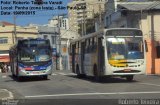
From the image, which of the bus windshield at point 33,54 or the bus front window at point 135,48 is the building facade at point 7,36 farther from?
the bus front window at point 135,48

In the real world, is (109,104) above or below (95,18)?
below

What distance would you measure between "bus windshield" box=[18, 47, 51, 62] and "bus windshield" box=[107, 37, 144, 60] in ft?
26.5

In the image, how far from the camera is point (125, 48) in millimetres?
29031

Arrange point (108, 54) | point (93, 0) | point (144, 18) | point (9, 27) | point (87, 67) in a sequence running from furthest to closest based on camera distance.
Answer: point (9, 27)
point (93, 0)
point (144, 18)
point (87, 67)
point (108, 54)

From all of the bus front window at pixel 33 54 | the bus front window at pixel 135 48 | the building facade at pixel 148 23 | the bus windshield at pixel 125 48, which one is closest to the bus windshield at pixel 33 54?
the bus front window at pixel 33 54

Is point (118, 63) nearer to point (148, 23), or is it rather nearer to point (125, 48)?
point (125, 48)

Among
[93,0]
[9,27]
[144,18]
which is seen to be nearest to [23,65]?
[144,18]

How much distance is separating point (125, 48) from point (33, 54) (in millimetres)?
9011

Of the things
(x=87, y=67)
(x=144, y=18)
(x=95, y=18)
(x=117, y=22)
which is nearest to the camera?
(x=87, y=67)

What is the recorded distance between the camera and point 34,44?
3622cm

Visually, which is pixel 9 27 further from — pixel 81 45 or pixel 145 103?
pixel 145 103

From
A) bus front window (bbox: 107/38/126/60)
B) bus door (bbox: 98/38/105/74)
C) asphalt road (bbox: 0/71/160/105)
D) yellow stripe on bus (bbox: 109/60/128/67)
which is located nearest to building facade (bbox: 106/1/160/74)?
bus door (bbox: 98/38/105/74)

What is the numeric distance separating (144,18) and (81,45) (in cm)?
1538

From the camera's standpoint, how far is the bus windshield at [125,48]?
29.0 m
